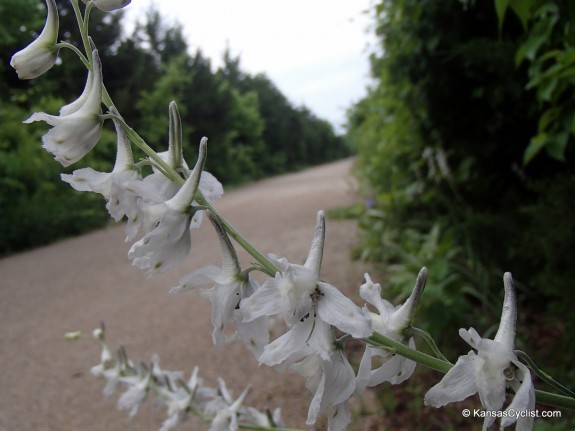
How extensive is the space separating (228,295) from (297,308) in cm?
12

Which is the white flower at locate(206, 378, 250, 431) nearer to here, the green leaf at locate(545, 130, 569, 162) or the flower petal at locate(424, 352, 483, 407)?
the flower petal at locate(424, 352, 483, 407)

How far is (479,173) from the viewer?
3.68 m

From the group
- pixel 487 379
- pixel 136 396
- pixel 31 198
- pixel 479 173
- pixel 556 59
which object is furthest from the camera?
pixel 31 198

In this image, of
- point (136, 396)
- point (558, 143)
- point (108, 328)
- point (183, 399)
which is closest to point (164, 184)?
point (183, 399)

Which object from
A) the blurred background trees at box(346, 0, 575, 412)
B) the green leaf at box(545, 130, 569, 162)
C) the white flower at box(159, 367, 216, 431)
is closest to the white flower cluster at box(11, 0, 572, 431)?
the white flower at box(159, 367, 216, 431)

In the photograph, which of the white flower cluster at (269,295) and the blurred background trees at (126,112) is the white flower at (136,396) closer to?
the white flower cluster at (269,295)

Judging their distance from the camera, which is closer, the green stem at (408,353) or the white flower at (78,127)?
the green stem at (408,353)

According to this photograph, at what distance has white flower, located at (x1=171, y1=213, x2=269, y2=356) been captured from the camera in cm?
66

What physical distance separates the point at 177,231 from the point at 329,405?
262 millimetres

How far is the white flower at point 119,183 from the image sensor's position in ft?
2.19

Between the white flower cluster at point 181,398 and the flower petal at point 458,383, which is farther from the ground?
the flower petal at point 458,383

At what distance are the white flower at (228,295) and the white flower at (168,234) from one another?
4 cm

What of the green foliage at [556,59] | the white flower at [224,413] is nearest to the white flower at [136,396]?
the white flower at [224,413]

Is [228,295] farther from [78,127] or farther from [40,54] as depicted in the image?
[40,54]
